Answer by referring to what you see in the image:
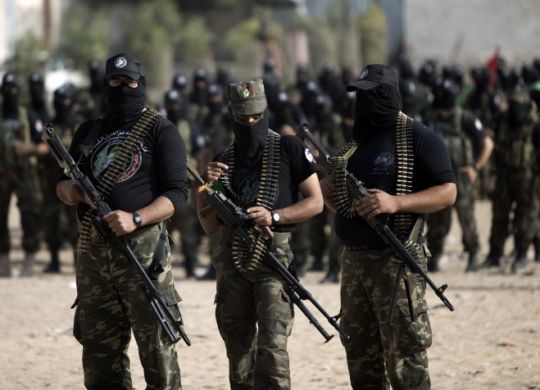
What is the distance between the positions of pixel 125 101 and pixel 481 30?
37175 millimetres

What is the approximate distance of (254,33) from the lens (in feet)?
167

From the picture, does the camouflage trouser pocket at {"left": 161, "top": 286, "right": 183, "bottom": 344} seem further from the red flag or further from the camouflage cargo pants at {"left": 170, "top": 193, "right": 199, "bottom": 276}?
the red flag

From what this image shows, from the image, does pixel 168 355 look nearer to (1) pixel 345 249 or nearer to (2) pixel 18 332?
(1) pixel 345 249

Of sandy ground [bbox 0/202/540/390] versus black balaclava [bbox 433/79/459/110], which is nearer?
sandy ground [bbox 0/202/540/390]

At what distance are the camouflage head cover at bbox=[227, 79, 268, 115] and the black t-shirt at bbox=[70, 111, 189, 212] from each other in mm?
475

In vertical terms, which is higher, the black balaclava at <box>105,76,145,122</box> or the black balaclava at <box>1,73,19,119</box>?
the black balaclava at <box>105,76,145,122</box>

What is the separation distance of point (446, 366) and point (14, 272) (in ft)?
23.2

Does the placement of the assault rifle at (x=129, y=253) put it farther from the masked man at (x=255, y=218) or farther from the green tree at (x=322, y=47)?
the green tree at (x=322, y=47)

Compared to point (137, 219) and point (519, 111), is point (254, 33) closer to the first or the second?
point (519, 111)

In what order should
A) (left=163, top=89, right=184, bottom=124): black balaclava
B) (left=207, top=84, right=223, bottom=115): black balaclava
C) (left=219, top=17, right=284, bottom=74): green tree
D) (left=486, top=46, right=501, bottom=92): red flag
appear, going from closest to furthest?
(left=163, top=89, right=184, bottom=124): black balaclava, (left=207, top=84, right=223, bottom=115): black balaclava, (left=486, top=46, right=501, bottom=92): red flag, (left=219, top=17, right=284, bottom=74): green tree

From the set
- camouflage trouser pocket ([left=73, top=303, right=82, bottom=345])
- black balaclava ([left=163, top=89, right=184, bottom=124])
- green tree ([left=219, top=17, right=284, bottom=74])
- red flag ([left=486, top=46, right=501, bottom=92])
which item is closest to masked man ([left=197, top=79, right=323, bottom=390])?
camouflage trouser pocket ([left=73, top=303, right=82, bottom=345])

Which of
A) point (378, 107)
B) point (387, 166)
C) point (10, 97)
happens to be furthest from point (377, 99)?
point (10, 97)

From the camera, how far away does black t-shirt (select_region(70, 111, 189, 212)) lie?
6695 millimetres

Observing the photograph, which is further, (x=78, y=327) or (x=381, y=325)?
(x=78, y=327)
